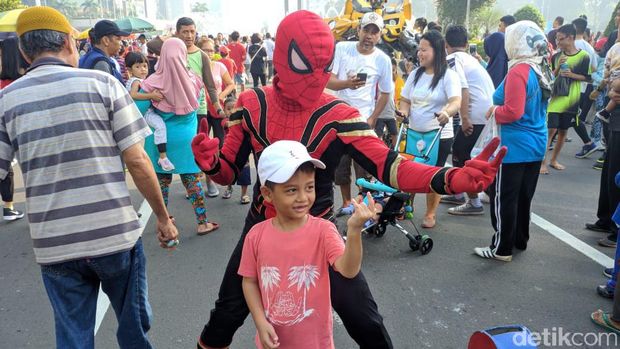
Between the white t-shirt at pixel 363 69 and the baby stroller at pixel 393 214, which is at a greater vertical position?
the white t-shirt at pixel 363 69

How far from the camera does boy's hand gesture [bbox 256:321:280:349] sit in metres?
1.90

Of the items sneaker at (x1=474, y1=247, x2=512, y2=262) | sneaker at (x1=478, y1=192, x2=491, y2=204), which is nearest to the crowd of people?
sneaker at (x1=474, y1=247, x2=512, y2=262)

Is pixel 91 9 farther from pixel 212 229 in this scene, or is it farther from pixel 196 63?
pixel 212 229

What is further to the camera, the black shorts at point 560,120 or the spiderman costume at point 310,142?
the black shorts at point 560,120

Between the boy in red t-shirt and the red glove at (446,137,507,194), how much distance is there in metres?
0.54

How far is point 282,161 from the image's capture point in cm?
187

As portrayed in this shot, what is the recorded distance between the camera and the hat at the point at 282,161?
1852mm

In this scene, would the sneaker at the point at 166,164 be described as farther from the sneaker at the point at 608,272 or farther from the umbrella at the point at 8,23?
the umbrella at the point at 8,23

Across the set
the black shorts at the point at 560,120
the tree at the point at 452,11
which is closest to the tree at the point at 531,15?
the tree at the point at 452,11

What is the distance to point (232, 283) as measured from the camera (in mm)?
2352

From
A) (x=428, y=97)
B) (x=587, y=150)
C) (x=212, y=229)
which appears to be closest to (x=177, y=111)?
(x=212, y=229)

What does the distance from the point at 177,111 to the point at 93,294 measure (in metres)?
2.70

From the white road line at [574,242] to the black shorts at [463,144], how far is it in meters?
1.07

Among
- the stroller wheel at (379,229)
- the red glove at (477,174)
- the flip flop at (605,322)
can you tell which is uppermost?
the red glove at (477,174)
